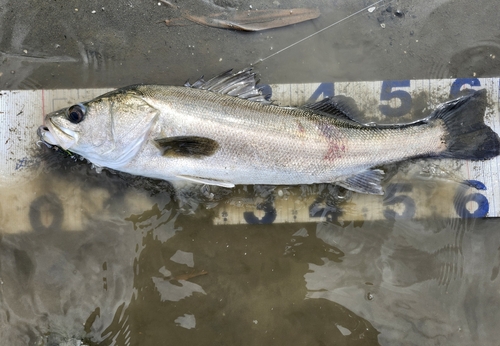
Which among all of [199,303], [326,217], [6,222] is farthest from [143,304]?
[326,217]

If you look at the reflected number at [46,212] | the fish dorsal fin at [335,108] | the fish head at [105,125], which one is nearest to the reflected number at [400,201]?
the fish dorsal fin at [335,108]

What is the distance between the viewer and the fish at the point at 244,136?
297cm

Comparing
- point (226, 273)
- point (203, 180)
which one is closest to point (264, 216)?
point (226, 273)

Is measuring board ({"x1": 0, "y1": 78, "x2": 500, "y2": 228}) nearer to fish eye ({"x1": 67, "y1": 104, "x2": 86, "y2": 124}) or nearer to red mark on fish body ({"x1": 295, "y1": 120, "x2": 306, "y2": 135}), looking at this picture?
red mark on fish body ({"x1": 295, "y1": 120, "x2": 306, "y2": 135})

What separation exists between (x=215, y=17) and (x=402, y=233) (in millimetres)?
3071

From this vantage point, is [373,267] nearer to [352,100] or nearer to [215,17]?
[352,100]

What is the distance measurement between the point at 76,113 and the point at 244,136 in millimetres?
1485

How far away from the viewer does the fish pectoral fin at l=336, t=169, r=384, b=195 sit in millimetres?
3240

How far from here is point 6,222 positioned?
3.50 metres

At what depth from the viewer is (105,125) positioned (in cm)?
297

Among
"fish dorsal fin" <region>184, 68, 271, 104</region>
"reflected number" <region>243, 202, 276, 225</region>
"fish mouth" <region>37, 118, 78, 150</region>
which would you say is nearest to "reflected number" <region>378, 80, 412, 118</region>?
"fish dorsal fin" <region>184, 68, 271, 104</region>

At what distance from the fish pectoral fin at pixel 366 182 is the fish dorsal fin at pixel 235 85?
111 centimetres

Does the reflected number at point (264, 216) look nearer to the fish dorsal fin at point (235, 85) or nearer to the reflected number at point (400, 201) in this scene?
the fish dorsal fin at point (235, 85)

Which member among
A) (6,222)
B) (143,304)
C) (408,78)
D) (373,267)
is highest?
(408,78)
